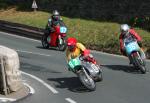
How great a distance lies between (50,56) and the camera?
25.4 meters

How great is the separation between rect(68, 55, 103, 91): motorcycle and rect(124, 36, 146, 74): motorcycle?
5.83 ft

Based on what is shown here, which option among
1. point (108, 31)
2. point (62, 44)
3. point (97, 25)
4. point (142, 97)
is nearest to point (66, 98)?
point (142, 97)

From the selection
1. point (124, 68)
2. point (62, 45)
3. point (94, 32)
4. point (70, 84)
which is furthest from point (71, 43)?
point (94, 32)

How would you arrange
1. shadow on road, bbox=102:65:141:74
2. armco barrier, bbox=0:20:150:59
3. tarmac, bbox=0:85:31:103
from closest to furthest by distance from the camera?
tarmac, bbox=0:85:31:103 → shadow on road, bbox=102:65:141:74 → armco barrier, bbox=0:20:150:59

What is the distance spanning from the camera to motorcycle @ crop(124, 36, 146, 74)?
1917cm

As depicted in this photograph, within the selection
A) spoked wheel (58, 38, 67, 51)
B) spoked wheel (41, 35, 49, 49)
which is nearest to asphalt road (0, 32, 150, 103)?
spoked wheel (58, 38, 67, 51)

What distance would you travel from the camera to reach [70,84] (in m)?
18.4

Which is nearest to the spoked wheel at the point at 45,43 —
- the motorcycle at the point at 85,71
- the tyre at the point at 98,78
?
the tyre at the point at 98,78

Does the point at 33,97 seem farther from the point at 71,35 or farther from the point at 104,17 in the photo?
the point at 104,17

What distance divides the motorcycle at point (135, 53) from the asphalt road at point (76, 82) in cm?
32

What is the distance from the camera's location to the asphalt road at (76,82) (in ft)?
52.5

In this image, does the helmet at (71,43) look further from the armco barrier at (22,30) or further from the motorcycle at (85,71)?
the armco barrier at (22,30)

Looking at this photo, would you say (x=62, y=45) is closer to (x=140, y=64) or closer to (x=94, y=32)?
(x=94, y=32)

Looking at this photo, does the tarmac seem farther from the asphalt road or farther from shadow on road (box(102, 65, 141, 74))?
shadow on road (box(102, 65, 141, 74))
